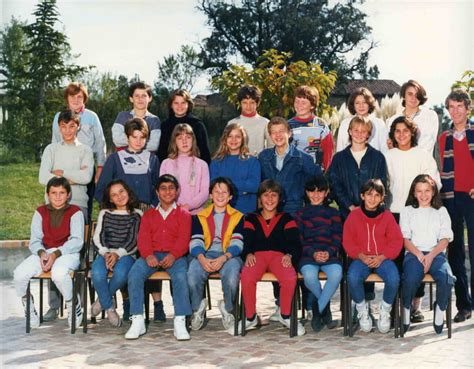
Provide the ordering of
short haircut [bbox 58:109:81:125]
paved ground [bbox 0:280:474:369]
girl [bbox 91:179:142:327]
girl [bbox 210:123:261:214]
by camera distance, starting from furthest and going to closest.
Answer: short haircut [bbox 58:109:81:125] → girl [bbox 210:123:261:214] → girl [bbox 91:179:142:327] → paved ground [bbox 0:280:474:369]

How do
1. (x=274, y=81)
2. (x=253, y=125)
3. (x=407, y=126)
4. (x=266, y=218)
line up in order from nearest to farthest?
(x=266, y=218), (x=407, y=126), (x=253, y=125), (x=274, y=81)

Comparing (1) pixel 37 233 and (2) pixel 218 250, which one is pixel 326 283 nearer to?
(2) pixel 218 250

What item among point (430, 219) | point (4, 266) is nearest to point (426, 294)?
point (430, 219)

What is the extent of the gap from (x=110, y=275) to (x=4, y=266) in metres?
4.85

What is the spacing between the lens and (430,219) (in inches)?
270

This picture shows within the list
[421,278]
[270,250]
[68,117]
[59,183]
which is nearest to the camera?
[421,278]

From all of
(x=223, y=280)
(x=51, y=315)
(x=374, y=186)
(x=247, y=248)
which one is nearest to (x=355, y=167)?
(x=374, y=186)

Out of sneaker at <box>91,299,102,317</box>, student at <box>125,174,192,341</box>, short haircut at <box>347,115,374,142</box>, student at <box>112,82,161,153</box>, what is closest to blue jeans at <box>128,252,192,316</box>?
student at <box>125,174,192,341</box>

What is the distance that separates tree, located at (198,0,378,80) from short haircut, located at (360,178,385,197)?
25.6 metres

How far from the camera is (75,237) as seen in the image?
7.07 meters

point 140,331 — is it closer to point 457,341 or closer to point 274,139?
point 274,139

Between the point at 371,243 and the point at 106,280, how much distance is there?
2301mm

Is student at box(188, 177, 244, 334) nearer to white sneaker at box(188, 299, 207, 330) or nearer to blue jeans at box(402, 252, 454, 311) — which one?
white sneaker at box(188, 299, 207, 330)

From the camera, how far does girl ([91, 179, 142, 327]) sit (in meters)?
6.81
